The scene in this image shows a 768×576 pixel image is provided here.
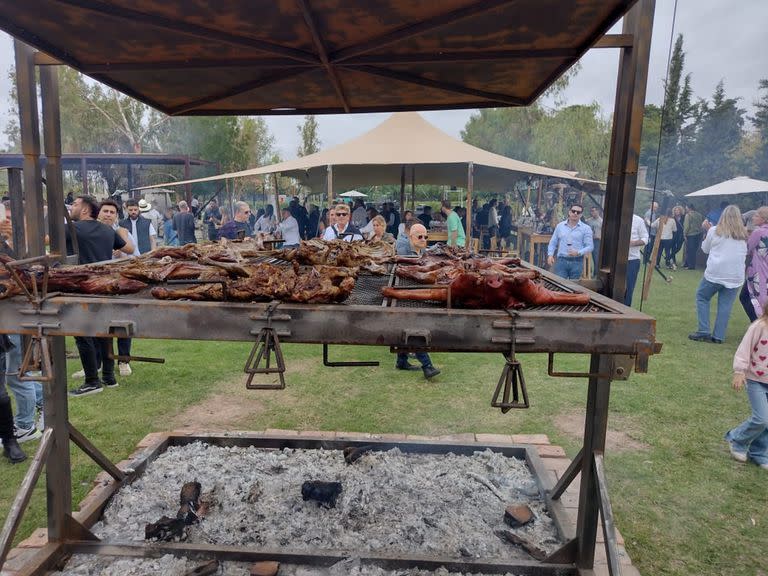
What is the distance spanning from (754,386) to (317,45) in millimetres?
4374

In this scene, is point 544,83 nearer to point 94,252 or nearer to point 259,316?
point 259,316

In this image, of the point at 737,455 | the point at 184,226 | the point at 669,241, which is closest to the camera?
the point at 737,455

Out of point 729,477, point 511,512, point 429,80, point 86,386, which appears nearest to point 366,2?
point 429,80

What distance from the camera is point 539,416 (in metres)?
5.36

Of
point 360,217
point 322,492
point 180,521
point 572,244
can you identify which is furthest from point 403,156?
point 180,521

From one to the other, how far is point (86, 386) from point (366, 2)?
5.52 meters

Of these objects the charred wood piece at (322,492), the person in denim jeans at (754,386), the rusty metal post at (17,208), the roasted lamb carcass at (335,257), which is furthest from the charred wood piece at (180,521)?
the person in denim jeans at (754,386)

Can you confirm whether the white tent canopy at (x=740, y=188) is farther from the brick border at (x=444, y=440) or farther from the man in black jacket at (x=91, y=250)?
the man in black jacket at (x=91, y=250)

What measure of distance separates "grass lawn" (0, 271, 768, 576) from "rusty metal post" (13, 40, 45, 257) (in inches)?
79.2

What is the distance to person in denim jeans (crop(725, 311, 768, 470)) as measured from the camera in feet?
13.8

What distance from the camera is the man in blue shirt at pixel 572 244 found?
8.96m

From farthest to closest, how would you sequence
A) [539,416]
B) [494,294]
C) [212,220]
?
1. [212,220]
2. [539,416]
3. [494,294]

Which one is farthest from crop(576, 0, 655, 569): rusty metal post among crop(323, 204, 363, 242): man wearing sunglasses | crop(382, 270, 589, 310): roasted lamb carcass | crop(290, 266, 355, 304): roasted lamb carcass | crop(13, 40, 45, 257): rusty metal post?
crop(323, 204, 363, 242): man wearing sunglasses

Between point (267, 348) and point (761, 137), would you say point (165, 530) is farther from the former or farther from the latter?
point (761, 137)
